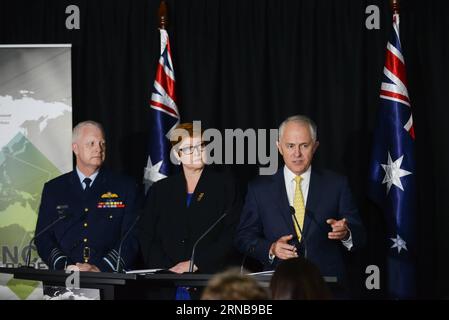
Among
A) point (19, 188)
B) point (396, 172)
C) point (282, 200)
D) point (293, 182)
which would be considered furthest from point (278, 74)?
point (19, 188)

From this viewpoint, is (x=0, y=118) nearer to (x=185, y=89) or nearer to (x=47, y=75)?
(x=47, y=75)

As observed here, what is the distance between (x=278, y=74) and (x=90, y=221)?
203 cm

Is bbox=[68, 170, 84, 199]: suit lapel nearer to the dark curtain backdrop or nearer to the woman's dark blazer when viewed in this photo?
the woman's dark blazer

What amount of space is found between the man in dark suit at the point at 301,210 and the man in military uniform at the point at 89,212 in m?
0.79

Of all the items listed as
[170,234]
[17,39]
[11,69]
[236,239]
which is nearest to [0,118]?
[11,69]

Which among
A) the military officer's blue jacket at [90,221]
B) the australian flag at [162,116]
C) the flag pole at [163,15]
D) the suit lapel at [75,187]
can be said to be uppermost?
the flag pole at [163,15]

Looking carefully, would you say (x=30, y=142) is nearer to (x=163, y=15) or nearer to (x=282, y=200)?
(x=163, y=15)

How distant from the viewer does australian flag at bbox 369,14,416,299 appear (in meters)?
5.38

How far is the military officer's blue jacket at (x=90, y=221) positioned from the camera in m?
4.69

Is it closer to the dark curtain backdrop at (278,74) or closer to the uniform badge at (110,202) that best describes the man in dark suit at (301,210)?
the uniform badge at (110,202)

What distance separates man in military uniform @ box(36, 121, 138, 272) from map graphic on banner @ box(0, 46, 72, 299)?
3.32ft

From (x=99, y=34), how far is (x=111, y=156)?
1.00 metres

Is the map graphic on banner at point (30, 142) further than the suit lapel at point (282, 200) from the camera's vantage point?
Yes

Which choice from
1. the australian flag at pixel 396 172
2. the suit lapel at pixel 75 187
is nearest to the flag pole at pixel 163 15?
the suit lapel at pixel 75 187
